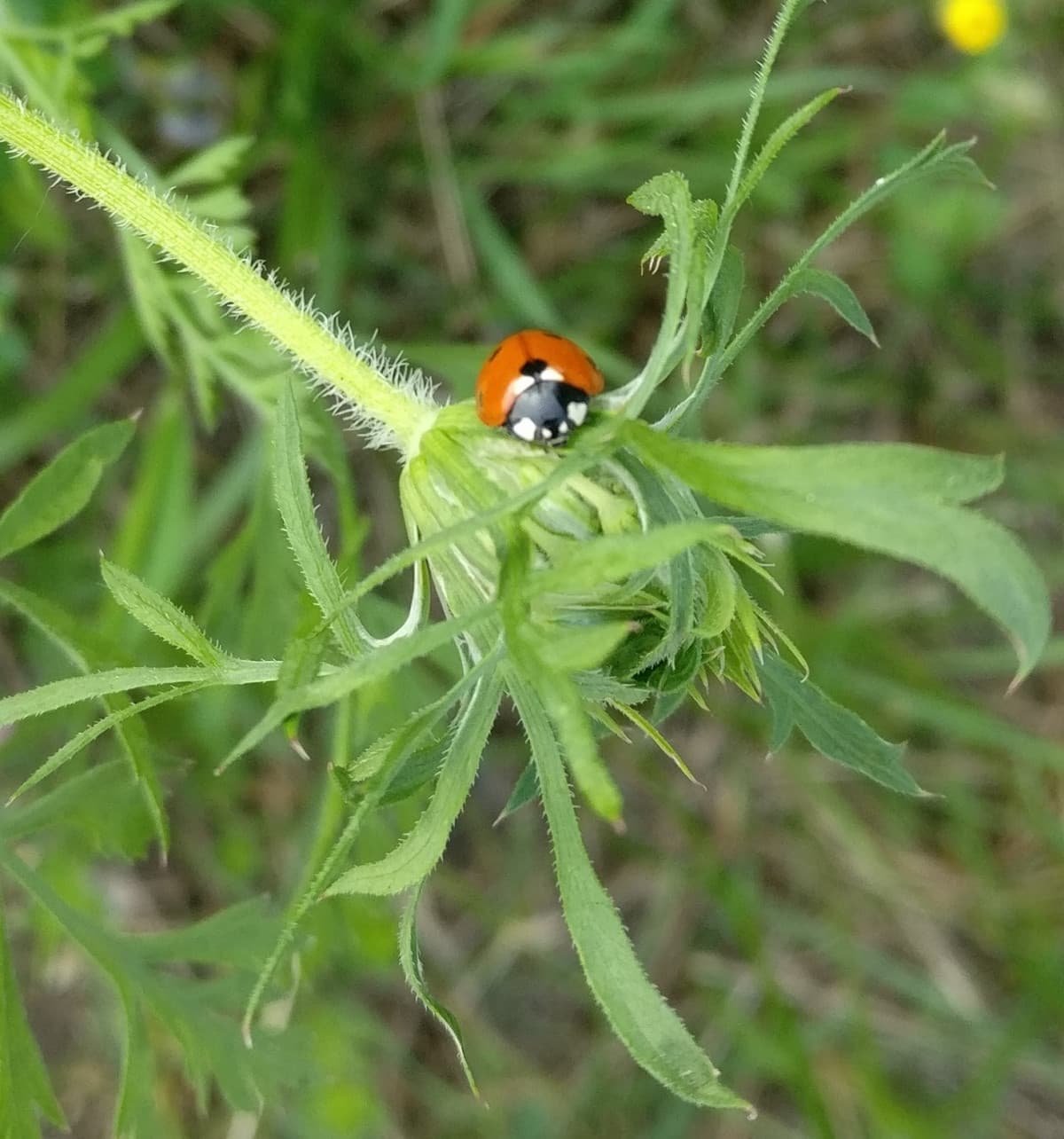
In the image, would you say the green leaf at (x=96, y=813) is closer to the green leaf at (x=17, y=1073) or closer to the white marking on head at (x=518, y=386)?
the green leaf at (x=17, y=1073)

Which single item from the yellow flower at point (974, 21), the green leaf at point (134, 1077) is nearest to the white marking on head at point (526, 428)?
the green leaf at point (134, 1077)

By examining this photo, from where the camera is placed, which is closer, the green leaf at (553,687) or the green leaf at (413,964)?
the green leaf at (553,687)

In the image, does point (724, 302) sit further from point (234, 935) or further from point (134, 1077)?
point (134, 1077)

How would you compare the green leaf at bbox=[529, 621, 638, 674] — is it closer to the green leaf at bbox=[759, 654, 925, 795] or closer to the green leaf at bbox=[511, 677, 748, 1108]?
the green leaf at bbox=[511, 677, 748, 1108]

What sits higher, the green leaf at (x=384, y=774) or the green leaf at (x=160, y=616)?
the green leaf at (x=160, y=616)

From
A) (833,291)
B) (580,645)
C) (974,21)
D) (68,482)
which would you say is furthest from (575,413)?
(974,21)

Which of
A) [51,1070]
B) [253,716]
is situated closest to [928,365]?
[253,716]

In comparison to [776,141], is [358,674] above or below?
below

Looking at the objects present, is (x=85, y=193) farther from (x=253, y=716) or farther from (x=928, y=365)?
(x=928, y=365)
